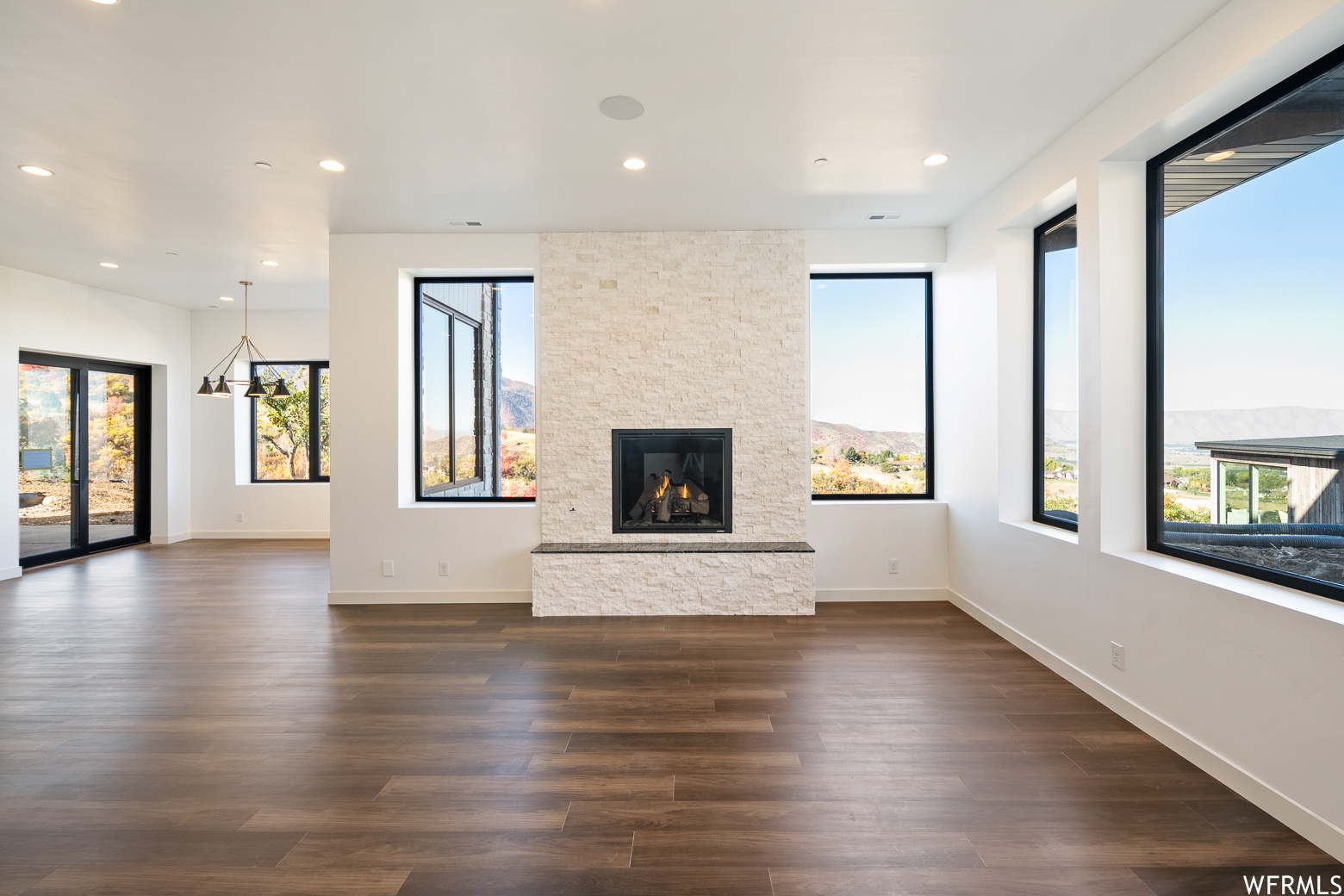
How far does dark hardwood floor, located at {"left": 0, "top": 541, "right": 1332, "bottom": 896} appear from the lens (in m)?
1.88

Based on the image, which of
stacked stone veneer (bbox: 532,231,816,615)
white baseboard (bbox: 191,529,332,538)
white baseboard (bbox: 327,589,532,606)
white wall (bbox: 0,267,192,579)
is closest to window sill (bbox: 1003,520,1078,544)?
stacked stone veneer (bbox: 532,231,816,615)

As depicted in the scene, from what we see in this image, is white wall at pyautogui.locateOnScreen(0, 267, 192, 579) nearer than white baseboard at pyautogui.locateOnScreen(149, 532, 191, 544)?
Yes

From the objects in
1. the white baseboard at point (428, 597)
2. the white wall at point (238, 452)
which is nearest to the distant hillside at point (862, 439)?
the white baseboard at point (428, 597)

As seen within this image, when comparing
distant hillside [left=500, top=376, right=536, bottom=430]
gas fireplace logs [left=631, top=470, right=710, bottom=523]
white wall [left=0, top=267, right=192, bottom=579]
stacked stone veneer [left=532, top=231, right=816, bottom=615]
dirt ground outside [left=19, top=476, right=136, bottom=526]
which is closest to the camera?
stacked stone veneer [left=532, top=231, right=816, bottom=615]

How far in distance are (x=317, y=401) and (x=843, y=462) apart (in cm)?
682

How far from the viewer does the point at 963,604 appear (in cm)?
468

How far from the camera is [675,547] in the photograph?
15.8 ft

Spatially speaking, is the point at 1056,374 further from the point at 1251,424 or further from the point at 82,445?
the point at 82,445

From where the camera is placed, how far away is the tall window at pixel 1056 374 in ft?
11.9

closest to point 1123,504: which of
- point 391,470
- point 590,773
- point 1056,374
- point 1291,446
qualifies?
point 1291,446

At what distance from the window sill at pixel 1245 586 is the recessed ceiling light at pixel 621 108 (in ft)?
10.2

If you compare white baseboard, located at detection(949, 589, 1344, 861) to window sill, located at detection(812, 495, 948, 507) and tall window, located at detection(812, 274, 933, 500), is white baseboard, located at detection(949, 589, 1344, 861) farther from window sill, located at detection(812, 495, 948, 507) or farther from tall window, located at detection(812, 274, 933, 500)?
tall window, located at detection(812, 274, 933, 500)

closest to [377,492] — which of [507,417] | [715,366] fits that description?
[507,417]

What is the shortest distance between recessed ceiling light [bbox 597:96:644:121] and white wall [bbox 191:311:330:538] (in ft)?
21.3
